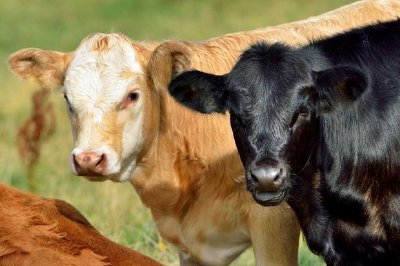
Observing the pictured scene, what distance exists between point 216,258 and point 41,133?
4.10 metres

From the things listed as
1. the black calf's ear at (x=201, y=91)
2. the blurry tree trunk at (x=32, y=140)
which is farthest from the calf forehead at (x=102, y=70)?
the blurry tree trunk at (x=32, y=140)

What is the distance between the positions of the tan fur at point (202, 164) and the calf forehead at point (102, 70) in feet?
0.41

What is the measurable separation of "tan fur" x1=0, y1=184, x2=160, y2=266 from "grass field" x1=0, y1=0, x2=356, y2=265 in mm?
2662

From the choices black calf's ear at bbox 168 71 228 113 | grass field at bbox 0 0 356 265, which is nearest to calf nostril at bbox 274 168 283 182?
black calf's ear at bbox 168 71 228 113

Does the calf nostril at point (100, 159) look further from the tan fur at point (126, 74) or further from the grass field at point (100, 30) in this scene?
the grass field at point (100, 30)

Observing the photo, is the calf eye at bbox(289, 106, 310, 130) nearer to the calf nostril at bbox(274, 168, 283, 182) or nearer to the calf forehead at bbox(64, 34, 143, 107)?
the calf nostril at bbox(274, 168, 283, 182)

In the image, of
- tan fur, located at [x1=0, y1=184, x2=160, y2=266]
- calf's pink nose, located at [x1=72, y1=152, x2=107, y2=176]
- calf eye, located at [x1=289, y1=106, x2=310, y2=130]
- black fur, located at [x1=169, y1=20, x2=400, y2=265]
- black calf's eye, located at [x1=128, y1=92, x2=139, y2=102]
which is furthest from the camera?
black calf's eye, located at [x1=128, y1=92, x2=139, y2=102]

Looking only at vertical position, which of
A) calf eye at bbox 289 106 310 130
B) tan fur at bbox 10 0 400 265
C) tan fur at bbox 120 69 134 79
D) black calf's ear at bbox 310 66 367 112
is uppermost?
black calf's ear at bbox 310 66 367 112

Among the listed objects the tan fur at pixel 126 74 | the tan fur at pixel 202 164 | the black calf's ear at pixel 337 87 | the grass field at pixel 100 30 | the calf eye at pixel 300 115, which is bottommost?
the grass field at pixel 100 30

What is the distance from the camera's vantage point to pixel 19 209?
722 cm

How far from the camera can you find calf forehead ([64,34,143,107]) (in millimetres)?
8164

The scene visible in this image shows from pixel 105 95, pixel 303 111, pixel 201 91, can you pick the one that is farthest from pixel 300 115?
pixel 105 95

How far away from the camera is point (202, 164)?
8.55 metres

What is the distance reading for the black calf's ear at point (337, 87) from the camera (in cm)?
738
